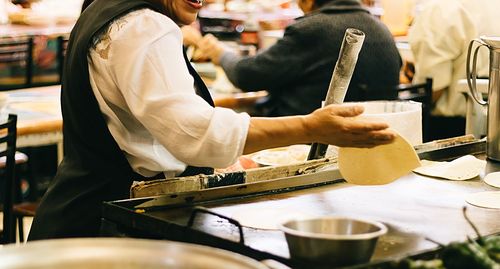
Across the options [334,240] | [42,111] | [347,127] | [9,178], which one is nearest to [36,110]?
[42,111]

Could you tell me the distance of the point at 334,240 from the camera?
1.78m

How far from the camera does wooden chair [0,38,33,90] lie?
6.65 meters

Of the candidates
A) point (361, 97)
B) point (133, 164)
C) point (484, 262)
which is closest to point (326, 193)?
point (133, 164)

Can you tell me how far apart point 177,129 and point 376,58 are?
262 cm

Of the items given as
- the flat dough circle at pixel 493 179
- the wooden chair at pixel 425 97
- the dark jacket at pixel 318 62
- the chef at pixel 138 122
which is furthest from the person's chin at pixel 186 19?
the wooden chair at pixel 425 97

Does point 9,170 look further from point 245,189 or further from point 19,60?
point 19,60

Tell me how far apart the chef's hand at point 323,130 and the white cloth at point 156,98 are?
0.14 ft

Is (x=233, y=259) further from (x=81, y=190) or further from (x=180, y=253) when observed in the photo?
(x=81, y=190)

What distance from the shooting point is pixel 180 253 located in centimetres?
155

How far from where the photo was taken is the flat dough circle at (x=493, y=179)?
2740 mm

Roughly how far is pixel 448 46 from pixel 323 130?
3.24 m

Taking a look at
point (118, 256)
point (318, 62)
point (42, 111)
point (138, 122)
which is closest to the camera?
point (118, 256)

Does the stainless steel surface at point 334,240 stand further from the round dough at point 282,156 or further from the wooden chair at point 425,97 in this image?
the wooden chair at point 425,97

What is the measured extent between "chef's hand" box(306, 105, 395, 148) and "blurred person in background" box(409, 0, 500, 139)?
314 cm
